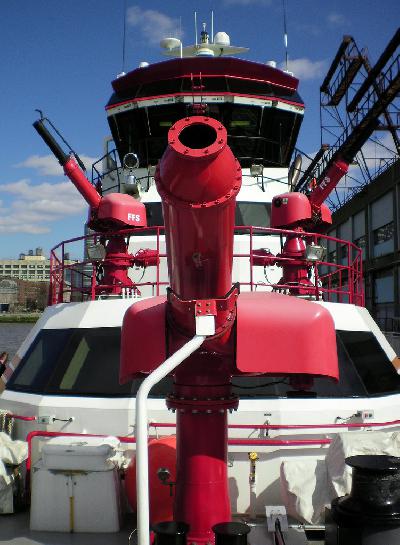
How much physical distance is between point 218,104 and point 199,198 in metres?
8.71

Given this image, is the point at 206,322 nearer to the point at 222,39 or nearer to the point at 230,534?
the point at 230,534

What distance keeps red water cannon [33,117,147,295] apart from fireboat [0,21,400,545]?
0.09 feet

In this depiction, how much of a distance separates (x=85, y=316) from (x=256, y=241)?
3717 mm

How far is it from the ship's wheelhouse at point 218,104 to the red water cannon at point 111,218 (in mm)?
2548

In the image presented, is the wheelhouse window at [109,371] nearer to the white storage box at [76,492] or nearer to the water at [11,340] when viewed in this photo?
the white storage box at [76,492]

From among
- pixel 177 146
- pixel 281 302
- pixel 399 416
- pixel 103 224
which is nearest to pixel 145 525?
pixel 281 302

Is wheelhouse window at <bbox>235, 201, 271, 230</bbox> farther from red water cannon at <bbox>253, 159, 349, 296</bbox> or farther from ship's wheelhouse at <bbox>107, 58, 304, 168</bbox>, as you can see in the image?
ship's wheelhouse at <bbox>107, 58, 304, 168</bbox>

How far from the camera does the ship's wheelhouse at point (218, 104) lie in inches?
455

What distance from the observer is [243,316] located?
4.09m

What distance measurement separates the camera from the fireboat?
3.69 m

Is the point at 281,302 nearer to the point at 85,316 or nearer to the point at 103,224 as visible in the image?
the point at 85,316

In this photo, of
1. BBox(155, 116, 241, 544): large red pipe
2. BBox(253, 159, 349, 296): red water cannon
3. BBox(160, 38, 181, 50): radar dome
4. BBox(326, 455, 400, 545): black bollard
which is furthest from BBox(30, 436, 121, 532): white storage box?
BBox(160, 38, 181, 50): radar dome

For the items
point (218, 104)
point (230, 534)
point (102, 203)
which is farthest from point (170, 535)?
point (218, 104)

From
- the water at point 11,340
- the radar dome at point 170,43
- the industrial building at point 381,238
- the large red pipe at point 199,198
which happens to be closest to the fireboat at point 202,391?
the large red pipe at point 199,198
